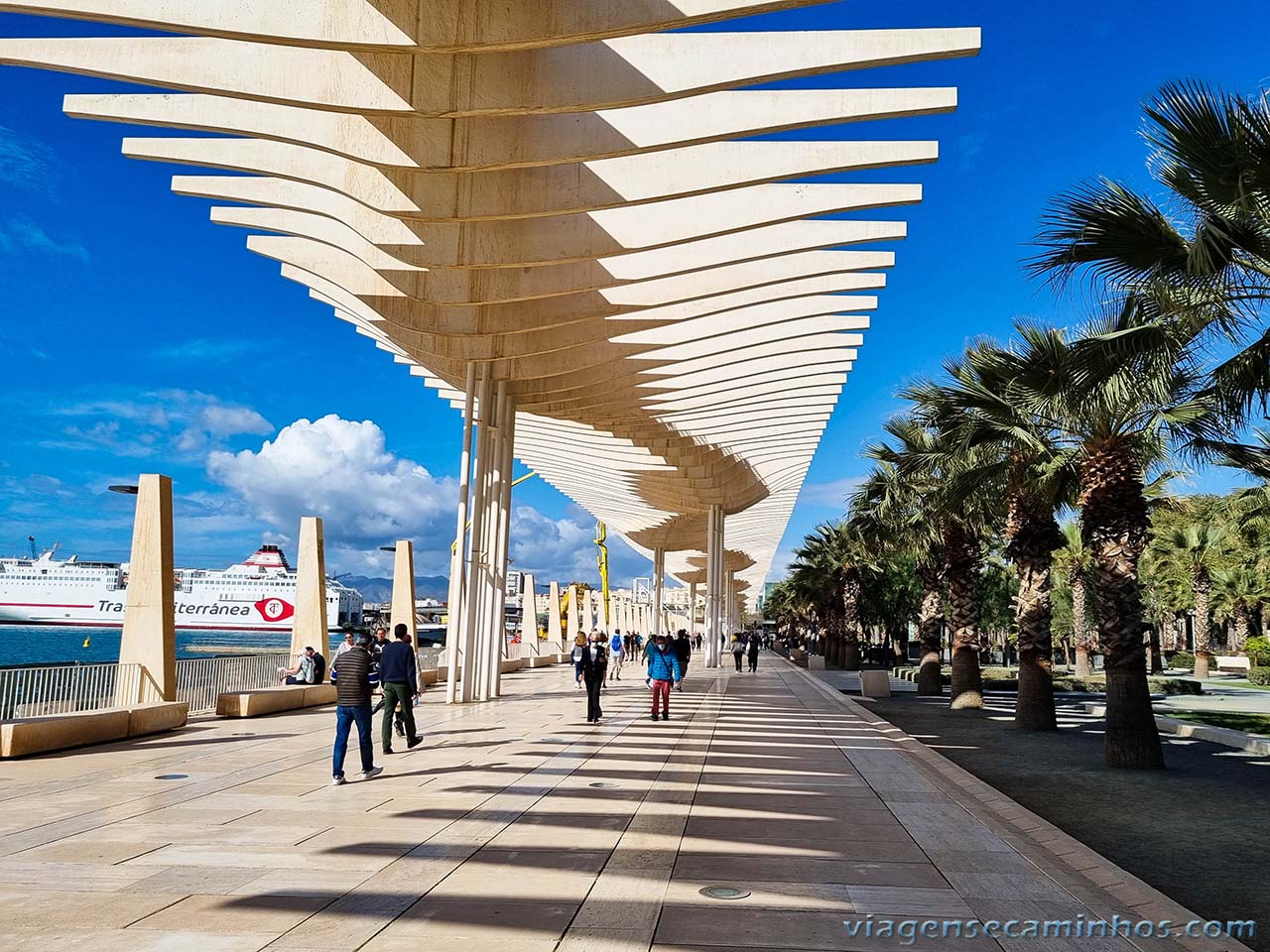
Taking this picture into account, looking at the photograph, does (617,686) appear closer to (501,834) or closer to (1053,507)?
(1053,507)

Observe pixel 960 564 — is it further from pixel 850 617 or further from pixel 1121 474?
pixel 850 617

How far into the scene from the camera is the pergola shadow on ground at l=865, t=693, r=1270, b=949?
6.83m

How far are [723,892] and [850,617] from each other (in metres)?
36.8

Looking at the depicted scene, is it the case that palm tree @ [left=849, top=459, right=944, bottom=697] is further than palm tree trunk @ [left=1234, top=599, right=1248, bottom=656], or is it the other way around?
palm tree trunk @ [left=1234, top=599, right=1248, bottom=656]

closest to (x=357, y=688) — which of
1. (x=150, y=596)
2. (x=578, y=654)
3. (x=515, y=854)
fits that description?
(x=515, y=854)

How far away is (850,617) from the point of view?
4166 centimetres

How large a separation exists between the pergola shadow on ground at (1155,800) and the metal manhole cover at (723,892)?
2.75 m

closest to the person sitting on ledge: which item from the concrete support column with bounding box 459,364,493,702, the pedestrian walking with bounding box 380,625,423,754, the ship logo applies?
the concrete support column with bounding box 459,364,493,702

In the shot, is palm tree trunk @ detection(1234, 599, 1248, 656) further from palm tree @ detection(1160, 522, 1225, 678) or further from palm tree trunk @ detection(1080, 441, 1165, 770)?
palm tree trunk @ detection(1080, 441, 1165, 770)

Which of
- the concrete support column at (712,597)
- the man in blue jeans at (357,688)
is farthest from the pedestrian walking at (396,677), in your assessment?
the concrete support column at (712,597)

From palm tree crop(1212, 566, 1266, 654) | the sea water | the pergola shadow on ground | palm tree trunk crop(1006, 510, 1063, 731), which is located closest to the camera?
the pergola shadow on ground

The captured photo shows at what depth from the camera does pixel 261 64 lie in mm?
11016

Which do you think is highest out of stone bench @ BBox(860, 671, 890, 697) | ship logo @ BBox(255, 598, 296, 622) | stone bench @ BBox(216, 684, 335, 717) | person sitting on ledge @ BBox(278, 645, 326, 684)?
ship logo @ BBox(255, 598, 296, 622)

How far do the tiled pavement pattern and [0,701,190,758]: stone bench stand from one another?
1.27 ft
